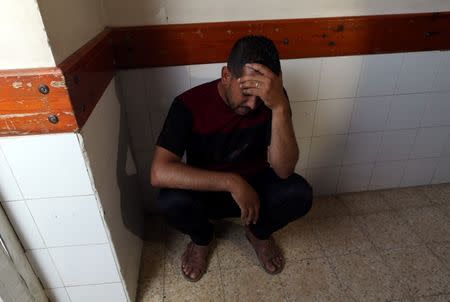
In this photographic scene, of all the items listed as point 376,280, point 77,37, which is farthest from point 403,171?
point 77,37

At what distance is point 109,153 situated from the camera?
3.51ft

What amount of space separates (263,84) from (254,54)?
10 centimetres

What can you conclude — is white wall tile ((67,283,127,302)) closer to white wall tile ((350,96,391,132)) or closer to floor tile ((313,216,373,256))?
floor tile ((313,216,373,256))

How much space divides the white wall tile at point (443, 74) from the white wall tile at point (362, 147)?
0.34 metres

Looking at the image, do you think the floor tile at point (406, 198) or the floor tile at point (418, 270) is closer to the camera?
the floor tile at point (418, 270)

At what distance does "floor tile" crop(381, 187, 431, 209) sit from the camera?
5.60ft

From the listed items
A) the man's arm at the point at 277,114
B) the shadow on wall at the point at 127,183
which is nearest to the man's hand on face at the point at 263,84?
the man's arm at the point at 277,114

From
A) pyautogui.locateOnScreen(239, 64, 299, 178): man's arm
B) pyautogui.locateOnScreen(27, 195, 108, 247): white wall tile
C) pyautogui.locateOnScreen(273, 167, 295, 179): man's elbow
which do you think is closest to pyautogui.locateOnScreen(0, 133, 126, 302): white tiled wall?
pyautogui.locateOnScreen(27, 195, 108, 247): white wall tile

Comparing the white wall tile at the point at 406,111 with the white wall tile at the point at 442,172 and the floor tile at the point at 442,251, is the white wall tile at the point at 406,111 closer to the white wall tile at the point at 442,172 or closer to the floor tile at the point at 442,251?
the white wall tile at the point at 442,172

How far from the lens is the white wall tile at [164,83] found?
1.31m

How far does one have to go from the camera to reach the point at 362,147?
5.39ft

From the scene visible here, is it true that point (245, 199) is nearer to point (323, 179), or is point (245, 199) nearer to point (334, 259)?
point (334, 259)

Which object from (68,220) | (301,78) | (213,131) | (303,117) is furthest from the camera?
(303,117)

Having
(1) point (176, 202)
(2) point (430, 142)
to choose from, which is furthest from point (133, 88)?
(2) point (430, 142)
